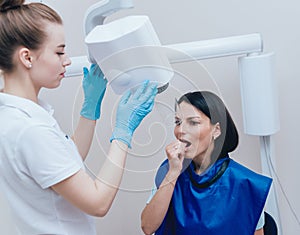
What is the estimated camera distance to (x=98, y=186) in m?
1.03

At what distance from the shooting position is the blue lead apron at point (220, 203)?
4.47ft

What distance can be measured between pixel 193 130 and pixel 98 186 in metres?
0.32

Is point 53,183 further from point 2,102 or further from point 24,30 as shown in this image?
point 24,30

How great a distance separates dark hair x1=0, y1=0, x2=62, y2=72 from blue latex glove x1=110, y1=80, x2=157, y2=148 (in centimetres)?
25

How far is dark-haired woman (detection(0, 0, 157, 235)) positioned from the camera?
0.99m

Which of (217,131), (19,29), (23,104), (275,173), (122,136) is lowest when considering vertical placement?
(275,173)

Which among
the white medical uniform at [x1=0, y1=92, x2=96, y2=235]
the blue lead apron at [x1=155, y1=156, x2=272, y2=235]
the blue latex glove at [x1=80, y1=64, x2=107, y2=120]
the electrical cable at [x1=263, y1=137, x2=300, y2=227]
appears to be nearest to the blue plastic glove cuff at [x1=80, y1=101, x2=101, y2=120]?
the blue latex glove at [x1=80, y1=64, x2=107, y2=120]

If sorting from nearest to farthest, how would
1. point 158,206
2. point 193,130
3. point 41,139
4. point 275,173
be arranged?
point 41,139 → point 193,130 → point 158,206 → point 275,173

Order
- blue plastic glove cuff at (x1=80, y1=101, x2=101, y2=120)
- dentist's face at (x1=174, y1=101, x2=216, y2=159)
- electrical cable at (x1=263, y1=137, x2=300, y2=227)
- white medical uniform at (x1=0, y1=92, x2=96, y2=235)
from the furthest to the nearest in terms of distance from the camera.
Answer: electrical cable at (x1=263, y1=137, x2=300, y2=227) < blue plastic glove cuff at (x1=80, y1=101, x2=101, y2=120) < dentist's face at (x1=174, y1=101, x2=216, y2=159) < white medical uniform at (x1=0, y1=92, x2=96, y2=235)

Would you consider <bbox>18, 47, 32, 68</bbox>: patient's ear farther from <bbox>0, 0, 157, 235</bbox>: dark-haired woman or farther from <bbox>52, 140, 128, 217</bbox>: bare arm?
<bbox>52, 140, 128, 217</bbox>: bare arm

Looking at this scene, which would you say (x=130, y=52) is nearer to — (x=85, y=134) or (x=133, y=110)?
(x=133, y=110)

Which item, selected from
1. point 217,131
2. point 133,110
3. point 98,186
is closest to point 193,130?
point 217,131

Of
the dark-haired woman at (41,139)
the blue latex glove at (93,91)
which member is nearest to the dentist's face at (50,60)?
the dark-haired woman at (41,139)

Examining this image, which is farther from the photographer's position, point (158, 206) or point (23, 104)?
point (158, 206)
